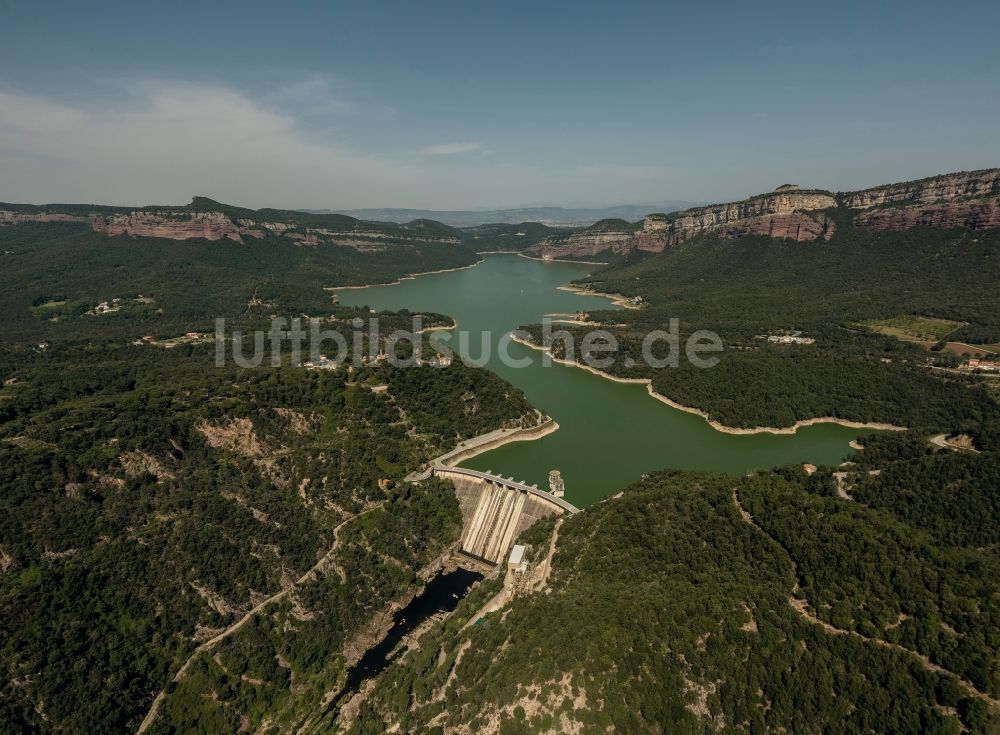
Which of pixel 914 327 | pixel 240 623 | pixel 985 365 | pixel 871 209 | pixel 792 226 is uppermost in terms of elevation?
pixel 871 209

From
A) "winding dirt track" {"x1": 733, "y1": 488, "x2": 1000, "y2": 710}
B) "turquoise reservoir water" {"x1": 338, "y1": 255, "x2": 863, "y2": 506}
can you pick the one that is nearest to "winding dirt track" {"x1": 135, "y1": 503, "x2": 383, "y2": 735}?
"turquoise reservoir water" {"x1": 338, "y1": 255, "x2": 863, "y2": 506}

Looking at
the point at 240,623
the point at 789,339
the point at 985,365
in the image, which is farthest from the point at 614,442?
the point at 985,365

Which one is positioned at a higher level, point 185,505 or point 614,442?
point 185,505

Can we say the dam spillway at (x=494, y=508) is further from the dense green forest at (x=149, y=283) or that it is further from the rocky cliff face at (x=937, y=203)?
the rocky cliff face at (x=937, y=203)

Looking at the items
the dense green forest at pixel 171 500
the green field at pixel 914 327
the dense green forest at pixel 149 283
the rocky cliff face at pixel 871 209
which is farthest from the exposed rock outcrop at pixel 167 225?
the green field at pixel 914 327

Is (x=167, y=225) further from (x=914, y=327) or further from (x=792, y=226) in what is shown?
(x=914, y=327)

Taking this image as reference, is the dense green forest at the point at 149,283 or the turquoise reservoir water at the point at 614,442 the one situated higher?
the dense green forest at the point at 149,283

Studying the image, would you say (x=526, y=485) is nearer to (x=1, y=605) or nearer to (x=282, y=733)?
(x=282, y=733)
